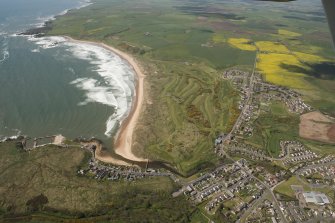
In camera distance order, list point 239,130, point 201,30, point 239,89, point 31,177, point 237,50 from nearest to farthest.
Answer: point 31,177, point 239,130, point 239,89, point 237,50, point 201,30

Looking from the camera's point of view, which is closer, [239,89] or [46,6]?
[239,89]

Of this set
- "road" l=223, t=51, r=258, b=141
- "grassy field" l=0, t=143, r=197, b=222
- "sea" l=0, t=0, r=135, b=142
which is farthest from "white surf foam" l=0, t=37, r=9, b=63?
"road" l=223, t=51, r=258, b=141

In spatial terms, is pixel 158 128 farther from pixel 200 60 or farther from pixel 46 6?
pixel 46 6

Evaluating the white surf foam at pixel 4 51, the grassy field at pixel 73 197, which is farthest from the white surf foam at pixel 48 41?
the grassy field at pixel 73 197

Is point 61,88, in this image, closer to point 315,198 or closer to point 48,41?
point 48,41

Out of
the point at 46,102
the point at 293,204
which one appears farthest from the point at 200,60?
the point at 293,204

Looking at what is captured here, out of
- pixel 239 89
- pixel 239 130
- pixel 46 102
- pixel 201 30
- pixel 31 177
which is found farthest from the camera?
pixel 201 30

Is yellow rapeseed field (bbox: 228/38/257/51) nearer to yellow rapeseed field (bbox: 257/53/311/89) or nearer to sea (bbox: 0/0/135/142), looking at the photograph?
yellow rapeseed field (bbox: 257/53/311/89)

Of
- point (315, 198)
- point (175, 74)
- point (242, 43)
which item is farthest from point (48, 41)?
point (315, 198)
